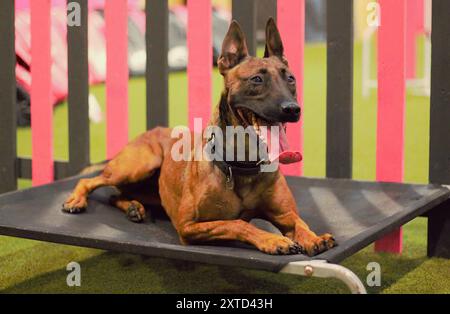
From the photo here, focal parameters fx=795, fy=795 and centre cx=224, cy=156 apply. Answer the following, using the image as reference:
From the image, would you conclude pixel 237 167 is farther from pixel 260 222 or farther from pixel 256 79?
pixel 260 222

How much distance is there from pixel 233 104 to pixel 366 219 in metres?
0.68

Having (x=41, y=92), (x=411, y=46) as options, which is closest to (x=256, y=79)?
(x=41, y=92)

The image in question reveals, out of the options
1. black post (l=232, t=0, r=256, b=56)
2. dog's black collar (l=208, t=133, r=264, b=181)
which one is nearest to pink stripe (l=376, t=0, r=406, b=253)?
black post (l=232, t=0, r=256, b=56)

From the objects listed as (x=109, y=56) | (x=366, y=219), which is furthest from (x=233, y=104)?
(x=109, y=56)

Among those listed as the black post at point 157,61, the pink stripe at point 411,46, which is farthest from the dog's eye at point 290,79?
the pink stripe at point 411,46

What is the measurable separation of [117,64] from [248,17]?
75 centimetres

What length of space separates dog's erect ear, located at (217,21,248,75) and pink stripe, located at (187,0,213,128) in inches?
41.3

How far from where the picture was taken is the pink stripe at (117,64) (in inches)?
153

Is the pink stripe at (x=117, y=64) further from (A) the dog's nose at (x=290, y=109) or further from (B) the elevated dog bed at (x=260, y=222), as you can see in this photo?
(A) the dog's nose at (x=290, y=109)

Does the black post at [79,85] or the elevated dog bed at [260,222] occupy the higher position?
the black post at [79,85]

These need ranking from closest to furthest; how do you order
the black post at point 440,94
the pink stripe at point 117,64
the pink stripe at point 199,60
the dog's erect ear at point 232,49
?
the dog's erect ear at point 232,49 < the black post at point 440,94 < the pink stripe at point 199,60 < the pink stripe at point 117,64

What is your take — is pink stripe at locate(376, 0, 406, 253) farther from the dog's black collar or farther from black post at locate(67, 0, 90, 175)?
black post at locate(67, 0, 90, 175)

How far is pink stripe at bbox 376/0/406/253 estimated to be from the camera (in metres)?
3.25

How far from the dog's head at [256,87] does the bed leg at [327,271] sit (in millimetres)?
457
